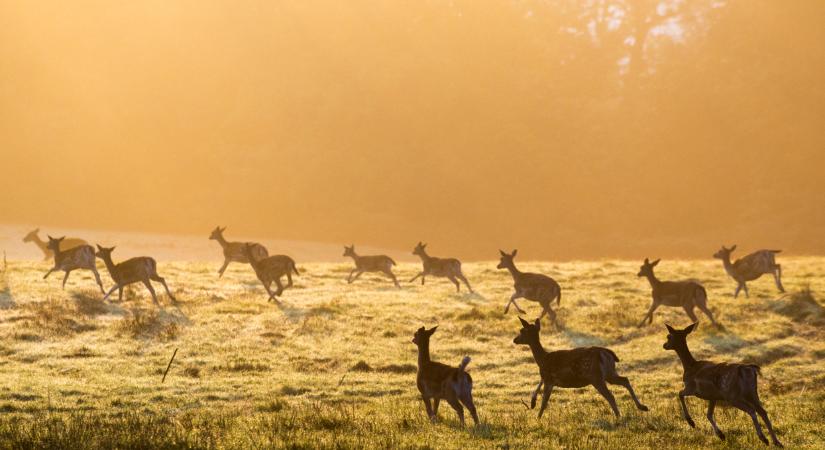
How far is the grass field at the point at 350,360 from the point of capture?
1172 cm

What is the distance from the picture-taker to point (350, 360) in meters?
20.4

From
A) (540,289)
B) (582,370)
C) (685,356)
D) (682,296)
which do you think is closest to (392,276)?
(540,289)

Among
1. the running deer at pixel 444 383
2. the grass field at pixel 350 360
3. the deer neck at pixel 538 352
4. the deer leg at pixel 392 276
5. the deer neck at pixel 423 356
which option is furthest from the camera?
the deer leg at pixel 392 276

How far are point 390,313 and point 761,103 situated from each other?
80853mm

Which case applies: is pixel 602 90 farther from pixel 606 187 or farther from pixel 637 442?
pixel 637 442

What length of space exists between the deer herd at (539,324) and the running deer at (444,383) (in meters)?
0.01

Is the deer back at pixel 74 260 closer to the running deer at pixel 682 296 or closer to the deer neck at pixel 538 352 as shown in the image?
the running deer at pixel 682 296

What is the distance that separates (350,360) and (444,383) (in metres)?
8.52

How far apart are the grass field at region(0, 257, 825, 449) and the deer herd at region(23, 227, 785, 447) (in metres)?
0.47

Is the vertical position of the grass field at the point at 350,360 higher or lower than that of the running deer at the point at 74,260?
lower

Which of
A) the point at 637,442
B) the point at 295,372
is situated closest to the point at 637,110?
the point at 295,372

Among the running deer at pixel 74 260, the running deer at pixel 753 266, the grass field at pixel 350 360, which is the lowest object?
the grass field at pixel 350 360

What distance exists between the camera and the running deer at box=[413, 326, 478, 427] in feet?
39.5

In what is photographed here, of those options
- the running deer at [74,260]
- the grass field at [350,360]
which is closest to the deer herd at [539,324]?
the running deer at [74,260]
